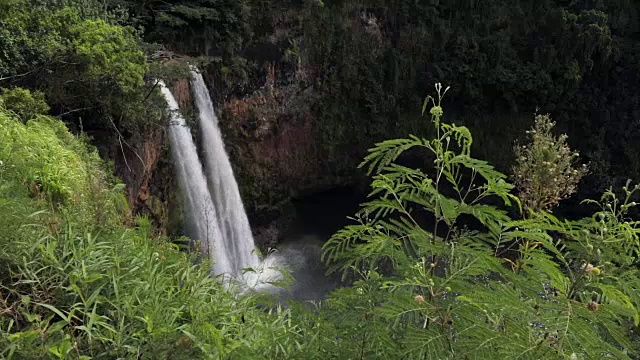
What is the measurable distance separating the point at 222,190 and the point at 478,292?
A: 911 centimetres

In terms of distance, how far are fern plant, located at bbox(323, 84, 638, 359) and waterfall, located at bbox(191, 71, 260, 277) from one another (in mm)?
7556

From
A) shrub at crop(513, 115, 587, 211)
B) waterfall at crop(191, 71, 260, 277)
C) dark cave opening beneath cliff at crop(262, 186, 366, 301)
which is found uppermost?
shrub at crop(513, 115, 587, 211)

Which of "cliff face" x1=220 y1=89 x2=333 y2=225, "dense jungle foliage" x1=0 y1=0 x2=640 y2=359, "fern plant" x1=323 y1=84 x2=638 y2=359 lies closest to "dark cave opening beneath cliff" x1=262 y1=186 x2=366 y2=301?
"cliff face" x1=220 y1=89 x2=333 y2=225

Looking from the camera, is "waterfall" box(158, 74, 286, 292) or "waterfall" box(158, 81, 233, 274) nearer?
"waterfall" box(158, 81, 233, 274)

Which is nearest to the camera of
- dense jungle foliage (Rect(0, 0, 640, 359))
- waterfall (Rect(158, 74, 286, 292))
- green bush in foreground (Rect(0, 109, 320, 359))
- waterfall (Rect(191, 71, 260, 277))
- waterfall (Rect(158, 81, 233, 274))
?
dense jungle foliage (Rect(0, 0, 640, 359))

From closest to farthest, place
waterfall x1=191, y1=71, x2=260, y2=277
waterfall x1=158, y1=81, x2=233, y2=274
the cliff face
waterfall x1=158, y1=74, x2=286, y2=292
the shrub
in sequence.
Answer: the shrub → waterfall x1=158, y1=81, x2=233, y2=274 → waterfall x1=158, y1=74, x2=286, y2=292 → waterfall x1=191, y1=71, x2=260, y2=277 → the cliff face

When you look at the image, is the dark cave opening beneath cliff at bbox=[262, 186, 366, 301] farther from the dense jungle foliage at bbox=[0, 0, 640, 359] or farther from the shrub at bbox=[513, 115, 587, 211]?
the shrub at bbox=[513, 115, 587, 211]

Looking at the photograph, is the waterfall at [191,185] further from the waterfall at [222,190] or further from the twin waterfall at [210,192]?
the waterfall at [222,190]

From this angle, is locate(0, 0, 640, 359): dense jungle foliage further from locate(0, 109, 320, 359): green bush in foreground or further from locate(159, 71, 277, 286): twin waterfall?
locate(159, 71, 277, 286): twin waterfall

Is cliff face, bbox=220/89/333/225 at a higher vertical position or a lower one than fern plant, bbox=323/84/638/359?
lower

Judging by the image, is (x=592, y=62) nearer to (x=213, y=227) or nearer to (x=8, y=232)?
(x=213, y=227)

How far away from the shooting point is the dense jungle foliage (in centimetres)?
155

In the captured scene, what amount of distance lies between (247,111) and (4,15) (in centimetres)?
682

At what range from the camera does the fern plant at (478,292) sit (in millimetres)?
1334
